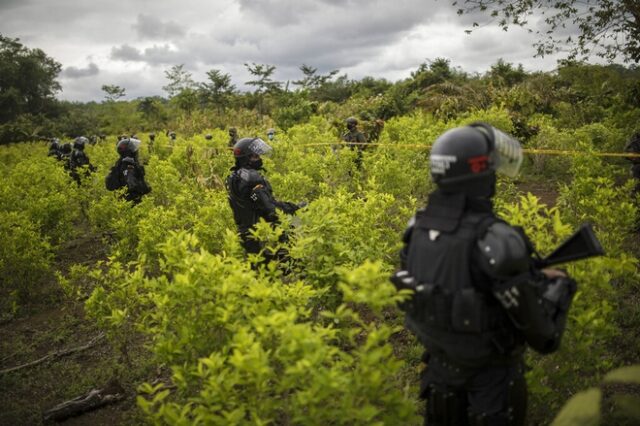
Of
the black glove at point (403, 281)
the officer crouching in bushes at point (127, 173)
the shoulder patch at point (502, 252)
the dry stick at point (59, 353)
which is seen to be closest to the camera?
the shoulder patch at point (502, 252)

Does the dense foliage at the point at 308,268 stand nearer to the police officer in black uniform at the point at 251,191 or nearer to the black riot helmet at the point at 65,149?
the police officer in black uniform at the point at 251,191

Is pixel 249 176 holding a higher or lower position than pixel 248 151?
lower

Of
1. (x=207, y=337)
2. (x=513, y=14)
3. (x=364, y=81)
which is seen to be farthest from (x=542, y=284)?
(x=364, y=81)

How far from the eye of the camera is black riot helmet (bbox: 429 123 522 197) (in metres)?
2.25

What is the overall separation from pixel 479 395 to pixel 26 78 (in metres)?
48.0

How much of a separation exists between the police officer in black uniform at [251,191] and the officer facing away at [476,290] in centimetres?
305

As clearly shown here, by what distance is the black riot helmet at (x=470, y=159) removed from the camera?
225 cm

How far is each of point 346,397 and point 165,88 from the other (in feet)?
117

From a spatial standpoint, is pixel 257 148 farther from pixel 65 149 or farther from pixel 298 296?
pixel 65 149

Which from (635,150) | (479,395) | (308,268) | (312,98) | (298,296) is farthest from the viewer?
(312,98)

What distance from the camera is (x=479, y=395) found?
92.5 inches

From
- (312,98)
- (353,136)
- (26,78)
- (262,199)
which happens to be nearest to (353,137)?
(353,136)

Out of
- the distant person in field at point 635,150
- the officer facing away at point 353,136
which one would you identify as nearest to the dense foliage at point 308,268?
the distant person in field at point 635,150

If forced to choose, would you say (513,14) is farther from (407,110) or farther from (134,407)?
(407,110)
